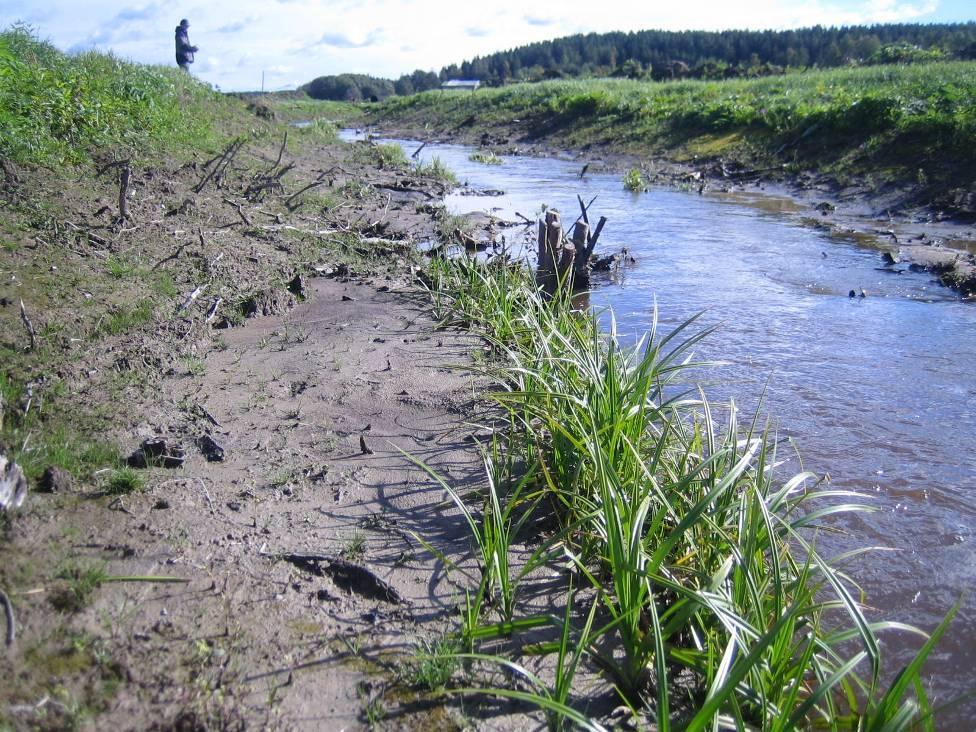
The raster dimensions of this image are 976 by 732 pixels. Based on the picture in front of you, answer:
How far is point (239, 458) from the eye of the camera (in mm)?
3643

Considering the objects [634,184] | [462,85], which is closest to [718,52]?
[462,85]

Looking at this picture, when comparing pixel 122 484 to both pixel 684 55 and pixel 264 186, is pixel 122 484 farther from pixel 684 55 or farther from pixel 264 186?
pixel 684 55

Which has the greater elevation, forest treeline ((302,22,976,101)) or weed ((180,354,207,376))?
forest treeline ((302,22,976,101))

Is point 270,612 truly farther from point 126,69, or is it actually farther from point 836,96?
point 836,96

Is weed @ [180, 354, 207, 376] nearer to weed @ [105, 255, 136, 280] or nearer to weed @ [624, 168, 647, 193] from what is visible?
weed @ [105, 255, 136, 280]

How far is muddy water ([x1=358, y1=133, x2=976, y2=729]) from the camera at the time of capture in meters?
3.33

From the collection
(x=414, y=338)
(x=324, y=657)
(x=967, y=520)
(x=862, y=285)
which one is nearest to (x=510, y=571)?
(x=324, y=657)

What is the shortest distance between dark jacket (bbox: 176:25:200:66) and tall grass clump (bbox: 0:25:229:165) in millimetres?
5809

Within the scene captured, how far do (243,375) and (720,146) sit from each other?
16.1 metres

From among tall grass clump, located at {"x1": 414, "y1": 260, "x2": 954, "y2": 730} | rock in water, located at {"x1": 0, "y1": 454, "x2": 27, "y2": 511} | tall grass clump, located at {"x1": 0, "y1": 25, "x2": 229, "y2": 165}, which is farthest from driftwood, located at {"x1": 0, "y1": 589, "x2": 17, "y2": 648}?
tall grass clump, located at {"x1": 0, "y1": 25, "x2": 229, "y2": 165}

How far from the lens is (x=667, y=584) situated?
223 centimetres

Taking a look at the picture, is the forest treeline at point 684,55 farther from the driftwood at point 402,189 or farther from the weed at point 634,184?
the driftwood at point 402,189

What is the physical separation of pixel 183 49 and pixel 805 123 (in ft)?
46.4

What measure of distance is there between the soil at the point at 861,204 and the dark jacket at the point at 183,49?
998 cm
